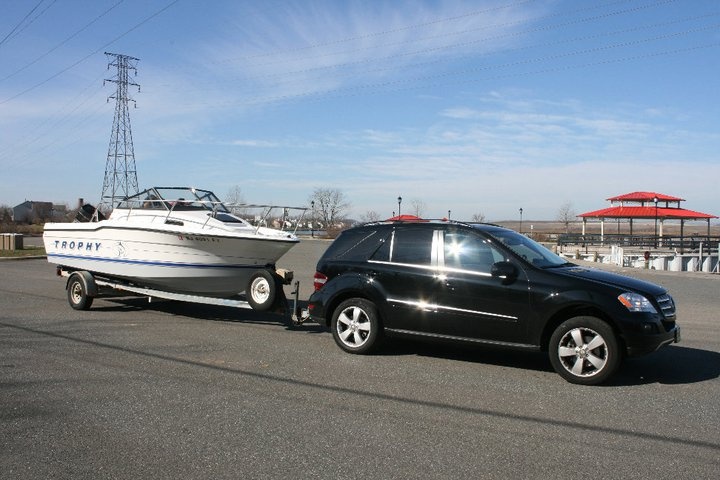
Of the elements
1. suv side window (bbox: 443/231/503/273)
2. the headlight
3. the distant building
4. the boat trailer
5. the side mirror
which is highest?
the distant building

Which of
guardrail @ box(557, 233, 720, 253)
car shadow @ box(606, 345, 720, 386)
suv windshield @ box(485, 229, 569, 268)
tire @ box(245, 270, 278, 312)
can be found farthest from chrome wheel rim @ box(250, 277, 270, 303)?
guardrail @ box(557, 233, 720, 253)

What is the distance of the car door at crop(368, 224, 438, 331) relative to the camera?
7.19 meters

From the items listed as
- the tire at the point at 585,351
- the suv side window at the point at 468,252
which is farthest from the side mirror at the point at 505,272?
the tire at the point at 585,351

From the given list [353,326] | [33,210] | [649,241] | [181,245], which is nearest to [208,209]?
[181,245]

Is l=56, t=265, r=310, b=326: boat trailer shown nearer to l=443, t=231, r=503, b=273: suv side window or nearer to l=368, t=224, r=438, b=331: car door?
l=368, t=224, r=438, b=331: car door

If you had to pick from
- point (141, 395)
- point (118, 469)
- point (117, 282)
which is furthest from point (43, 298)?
point (118, 469)

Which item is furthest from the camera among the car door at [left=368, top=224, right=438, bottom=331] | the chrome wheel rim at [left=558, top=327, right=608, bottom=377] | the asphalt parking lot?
the car door at [left=368, top=224, right=438, bottom=331]

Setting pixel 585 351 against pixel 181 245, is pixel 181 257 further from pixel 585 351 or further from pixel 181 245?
pixel 585 351

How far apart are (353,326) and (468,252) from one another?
5.52 feet

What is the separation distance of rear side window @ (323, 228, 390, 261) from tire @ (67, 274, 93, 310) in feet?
17.5

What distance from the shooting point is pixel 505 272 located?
665 centimetres

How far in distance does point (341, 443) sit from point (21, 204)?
473ft

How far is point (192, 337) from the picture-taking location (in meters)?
8.74

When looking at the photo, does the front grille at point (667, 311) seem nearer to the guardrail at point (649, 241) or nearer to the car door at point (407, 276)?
the car door at point (407, 276)
